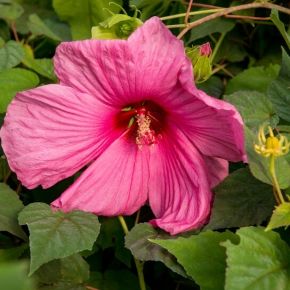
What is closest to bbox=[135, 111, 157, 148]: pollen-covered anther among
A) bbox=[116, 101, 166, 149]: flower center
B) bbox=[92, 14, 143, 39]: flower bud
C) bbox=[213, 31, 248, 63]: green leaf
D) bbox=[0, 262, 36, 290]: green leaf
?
bbox=[116, 101, 166, 149]: flower center

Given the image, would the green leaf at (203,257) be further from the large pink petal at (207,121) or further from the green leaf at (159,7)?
the green leaf at (159,7)

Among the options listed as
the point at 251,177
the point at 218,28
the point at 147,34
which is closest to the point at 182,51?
the point at 147,34

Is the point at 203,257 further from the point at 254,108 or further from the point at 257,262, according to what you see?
the point at 254,108

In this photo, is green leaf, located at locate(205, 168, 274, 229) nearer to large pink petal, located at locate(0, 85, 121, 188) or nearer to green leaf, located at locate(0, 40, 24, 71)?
large pink petal, located at locate(0, 85, 121, 188)

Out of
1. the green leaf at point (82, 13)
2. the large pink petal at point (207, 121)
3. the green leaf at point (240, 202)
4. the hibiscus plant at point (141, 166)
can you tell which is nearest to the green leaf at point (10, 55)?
the hibiscus plant at point (141, 166)

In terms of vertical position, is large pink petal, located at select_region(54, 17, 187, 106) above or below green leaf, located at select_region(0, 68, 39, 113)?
above

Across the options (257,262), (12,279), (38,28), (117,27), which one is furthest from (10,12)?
(12,279)
